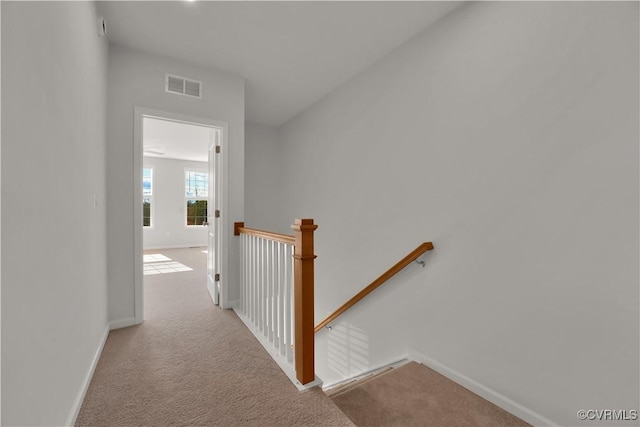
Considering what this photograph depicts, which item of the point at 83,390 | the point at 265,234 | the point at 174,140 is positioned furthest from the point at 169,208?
the point at 83,390

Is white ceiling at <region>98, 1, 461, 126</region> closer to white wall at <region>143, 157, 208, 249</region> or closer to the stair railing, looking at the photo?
the stair railing

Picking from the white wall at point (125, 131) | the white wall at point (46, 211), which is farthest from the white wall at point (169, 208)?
the white wall at point (46, 211)

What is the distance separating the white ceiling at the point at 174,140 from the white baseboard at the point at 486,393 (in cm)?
422

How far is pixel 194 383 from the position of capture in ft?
5.42

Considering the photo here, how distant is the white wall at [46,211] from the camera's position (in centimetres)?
81

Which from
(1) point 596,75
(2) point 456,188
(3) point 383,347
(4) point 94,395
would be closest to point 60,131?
(4) point 94,395

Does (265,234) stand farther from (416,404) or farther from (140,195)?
(416,404)

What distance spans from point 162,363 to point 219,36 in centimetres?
265

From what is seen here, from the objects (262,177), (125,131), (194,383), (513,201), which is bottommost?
(194,383)

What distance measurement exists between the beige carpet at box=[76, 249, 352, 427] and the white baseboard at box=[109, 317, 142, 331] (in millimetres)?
66

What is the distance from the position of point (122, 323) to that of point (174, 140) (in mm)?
4631

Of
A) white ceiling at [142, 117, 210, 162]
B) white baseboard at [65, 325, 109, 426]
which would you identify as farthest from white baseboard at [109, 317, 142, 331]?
white ceiling at [142, 117, 210, 162]

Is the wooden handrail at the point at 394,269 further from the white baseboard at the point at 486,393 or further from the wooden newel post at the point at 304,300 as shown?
the wooden newel post at the point at 304,300

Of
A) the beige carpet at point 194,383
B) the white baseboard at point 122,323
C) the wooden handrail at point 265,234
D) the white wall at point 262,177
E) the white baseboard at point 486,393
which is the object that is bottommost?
the white baseboard at point 486,393
